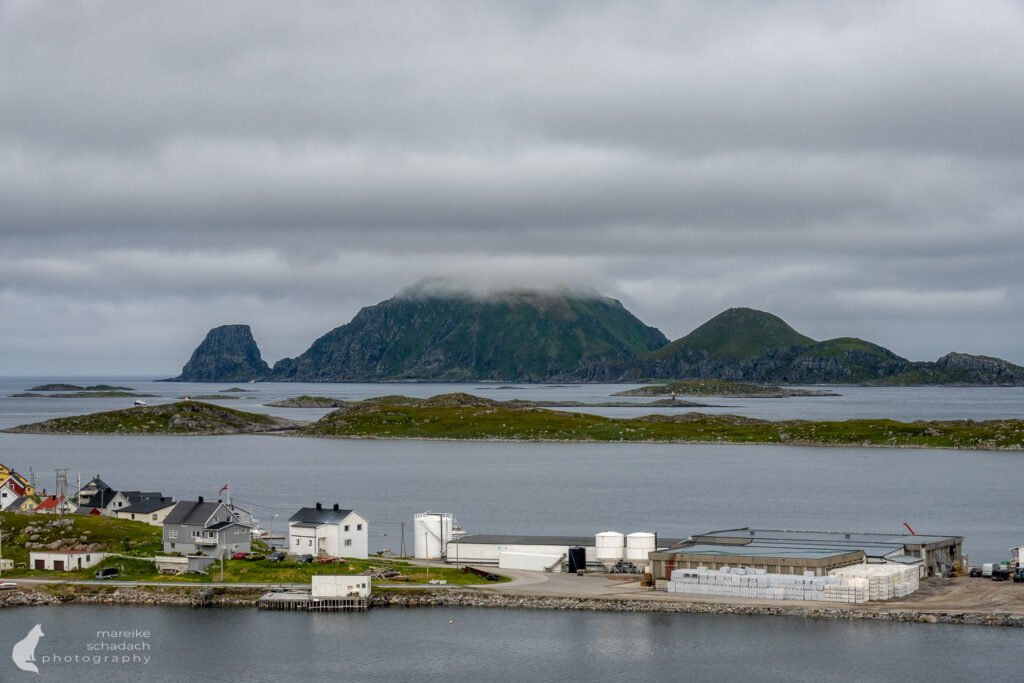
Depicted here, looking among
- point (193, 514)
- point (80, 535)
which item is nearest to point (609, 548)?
point (193, 514)

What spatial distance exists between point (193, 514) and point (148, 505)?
2088 centimetres

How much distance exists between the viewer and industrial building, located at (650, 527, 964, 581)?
72000mm

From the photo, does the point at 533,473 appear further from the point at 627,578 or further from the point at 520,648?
the point at 520,648

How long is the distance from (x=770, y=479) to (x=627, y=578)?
80.7 m

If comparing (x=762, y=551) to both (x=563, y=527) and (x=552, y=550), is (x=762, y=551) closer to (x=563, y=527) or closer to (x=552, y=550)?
(x=552, y=550)

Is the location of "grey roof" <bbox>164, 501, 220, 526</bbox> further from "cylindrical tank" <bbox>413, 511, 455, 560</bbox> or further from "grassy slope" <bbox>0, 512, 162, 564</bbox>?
"cylindrical tank" <bbox>413, 511, 455, 560</bbox>

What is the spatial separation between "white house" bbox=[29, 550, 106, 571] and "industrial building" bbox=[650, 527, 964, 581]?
41122 mm

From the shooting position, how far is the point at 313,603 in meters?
72.4

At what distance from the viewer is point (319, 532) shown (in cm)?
8194

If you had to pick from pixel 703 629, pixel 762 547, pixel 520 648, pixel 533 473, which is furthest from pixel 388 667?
pixel 533 473

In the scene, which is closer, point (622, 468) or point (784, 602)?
point (784, 602)

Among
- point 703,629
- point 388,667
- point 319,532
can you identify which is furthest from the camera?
point 319,532

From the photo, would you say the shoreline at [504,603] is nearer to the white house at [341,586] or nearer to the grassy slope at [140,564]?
the white house at [341,586]

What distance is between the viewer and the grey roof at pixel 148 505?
9900 centimetres
